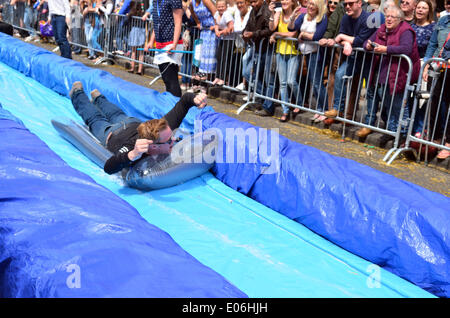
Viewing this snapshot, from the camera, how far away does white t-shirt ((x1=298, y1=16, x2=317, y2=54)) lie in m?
5.69

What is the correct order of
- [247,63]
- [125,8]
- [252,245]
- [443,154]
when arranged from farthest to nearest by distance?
[125,8] → [247,63] → [443,154] → [252,245]

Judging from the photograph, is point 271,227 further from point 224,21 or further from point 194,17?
point 194,17

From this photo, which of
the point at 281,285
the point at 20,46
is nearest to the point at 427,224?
the point at 281,285

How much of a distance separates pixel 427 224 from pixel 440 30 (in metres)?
2.70

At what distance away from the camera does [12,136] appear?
10.6ft

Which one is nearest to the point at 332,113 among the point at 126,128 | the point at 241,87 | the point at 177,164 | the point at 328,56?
the point at 328,56

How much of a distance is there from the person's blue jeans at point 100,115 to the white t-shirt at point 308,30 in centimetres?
231

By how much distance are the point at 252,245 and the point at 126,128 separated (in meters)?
1.67

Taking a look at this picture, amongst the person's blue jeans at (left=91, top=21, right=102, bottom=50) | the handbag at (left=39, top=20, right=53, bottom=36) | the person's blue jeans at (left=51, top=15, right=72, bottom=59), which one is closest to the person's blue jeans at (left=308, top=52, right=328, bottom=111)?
the person's blue jeans at (left=51, top=15, right=72, bottom=59)

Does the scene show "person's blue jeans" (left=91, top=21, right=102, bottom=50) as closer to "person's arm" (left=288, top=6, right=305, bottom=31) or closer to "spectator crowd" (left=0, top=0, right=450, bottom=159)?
"spectator crowd" (left=0, top=0, right=450, bottom=159)

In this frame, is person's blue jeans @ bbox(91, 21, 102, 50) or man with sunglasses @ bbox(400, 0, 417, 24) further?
person's blue jeans @ bbox(91, 21, 102, 50)

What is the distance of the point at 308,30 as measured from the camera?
18.7 ft

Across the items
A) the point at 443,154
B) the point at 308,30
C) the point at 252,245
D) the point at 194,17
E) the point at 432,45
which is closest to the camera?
the point at 252,245
